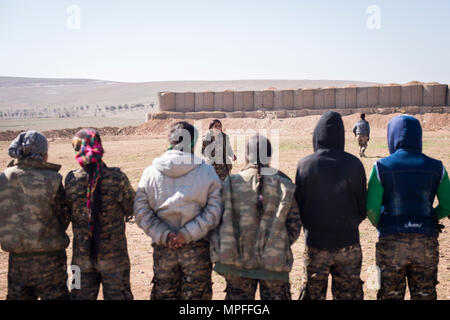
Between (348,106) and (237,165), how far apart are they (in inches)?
876

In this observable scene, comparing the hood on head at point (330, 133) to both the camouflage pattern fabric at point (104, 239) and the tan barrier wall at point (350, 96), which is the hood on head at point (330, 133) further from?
the tan barrier wall at point (350, 96)

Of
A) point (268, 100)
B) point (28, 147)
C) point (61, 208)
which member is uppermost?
point (268, 100)

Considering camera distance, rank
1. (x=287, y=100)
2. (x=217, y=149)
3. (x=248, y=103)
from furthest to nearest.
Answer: (x=248, y=103)
(x=287, y=100)
(x=217, y=149)

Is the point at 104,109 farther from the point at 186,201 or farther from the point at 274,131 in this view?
the point at 186,201

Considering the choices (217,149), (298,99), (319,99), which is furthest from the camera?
(298,99)

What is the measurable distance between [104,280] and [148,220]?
58cm

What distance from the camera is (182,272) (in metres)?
3.42

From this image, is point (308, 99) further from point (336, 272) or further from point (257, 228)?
point (257, 228)

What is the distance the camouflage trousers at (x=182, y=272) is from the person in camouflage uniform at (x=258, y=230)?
175 mm

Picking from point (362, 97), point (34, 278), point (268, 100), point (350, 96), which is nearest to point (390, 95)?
point (362, 97)

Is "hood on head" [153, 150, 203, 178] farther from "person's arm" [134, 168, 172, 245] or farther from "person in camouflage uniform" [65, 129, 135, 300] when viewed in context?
"person in camouflage uniform" [65, 129, 135, 300]

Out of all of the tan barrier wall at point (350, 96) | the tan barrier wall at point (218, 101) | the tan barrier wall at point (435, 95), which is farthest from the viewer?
the tan barrier wall at point (218, 101)

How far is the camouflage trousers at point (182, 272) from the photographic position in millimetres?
3344

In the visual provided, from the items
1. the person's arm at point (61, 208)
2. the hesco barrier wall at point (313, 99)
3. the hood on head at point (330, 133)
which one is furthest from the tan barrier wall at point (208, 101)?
the hood on head at point (330, 133)
